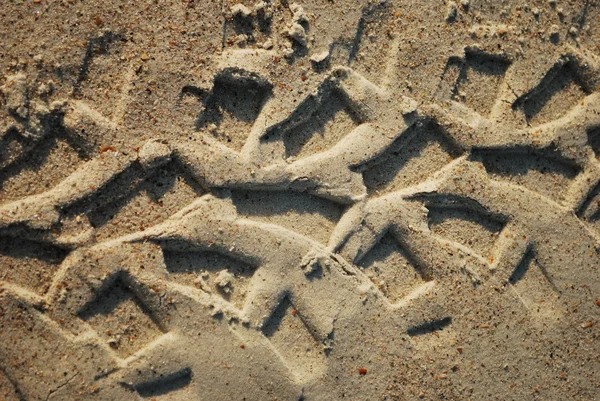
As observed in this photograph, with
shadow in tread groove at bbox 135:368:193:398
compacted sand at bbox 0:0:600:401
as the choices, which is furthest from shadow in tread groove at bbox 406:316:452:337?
shadow in tread groove at bbox 135:368:193:398

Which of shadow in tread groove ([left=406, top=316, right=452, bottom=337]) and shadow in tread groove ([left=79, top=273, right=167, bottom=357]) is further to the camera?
shadow in tread groove ([left=406, top=316, right=452, bottom=337])

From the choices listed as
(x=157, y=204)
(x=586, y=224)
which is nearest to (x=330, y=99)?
(x=157, y=204)

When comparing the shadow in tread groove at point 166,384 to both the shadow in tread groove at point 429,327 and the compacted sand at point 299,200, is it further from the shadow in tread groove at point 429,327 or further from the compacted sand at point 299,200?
the shadow in tread groove at point 429,327

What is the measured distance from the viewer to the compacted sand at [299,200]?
4.63ft

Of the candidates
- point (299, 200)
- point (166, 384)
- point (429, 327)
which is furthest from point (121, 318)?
point (429, 327)

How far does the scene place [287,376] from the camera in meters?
1.51

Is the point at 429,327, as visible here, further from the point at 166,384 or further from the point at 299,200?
the point at 166,384

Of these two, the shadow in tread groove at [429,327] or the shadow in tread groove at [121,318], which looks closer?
the shadow in tread groove at [121,318]

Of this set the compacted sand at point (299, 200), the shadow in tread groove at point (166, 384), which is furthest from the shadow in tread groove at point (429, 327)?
the shadow in tread groove at point (166, 384)

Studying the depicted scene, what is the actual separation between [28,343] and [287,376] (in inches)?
24.3

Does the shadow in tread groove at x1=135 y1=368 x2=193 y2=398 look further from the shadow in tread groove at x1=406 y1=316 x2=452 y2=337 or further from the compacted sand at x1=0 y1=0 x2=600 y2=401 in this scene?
the shadow in tread groove at x1=406 y1=316 x2=452 y2=337

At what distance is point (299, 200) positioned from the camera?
1.58 m

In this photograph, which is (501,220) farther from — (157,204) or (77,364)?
(77,364)

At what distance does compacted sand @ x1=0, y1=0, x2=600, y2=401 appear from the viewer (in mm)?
1410
